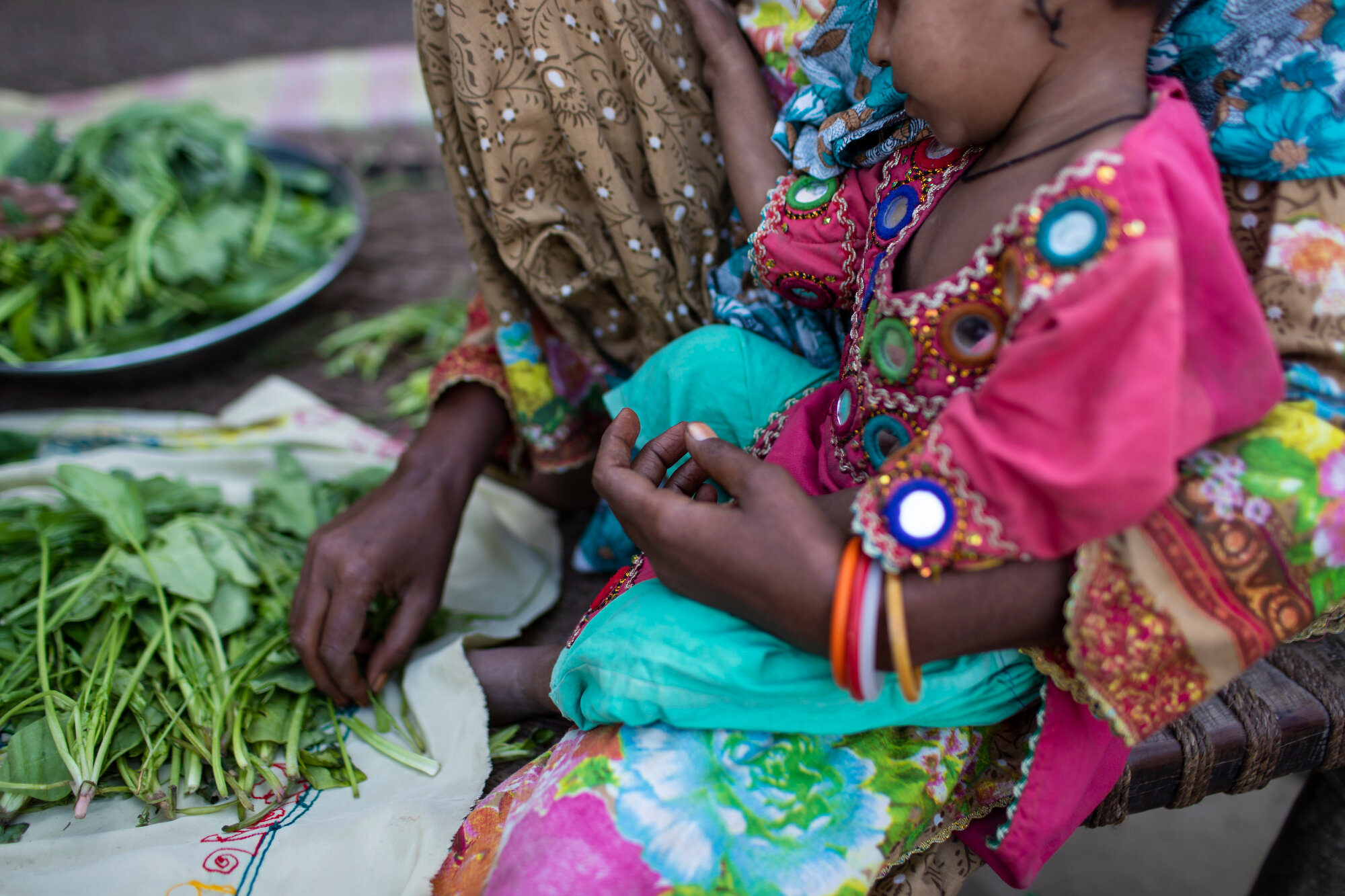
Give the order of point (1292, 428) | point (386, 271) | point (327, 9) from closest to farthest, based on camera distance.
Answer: point (1292, 428), point (386, 271), point (327, 9)

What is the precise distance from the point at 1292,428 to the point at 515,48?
107 cm

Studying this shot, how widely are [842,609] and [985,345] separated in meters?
0.31

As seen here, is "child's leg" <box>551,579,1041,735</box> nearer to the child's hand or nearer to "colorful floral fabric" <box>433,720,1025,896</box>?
"colorful floral fabric" <box>433,720,1025,896</box>

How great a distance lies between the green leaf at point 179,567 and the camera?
141 centimetres

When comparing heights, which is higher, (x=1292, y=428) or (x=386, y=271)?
(x=386, y=271)

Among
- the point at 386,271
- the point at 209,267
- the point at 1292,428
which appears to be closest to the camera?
the point at 1292,428

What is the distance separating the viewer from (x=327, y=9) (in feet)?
15.5

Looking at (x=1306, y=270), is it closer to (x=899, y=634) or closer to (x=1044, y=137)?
(x=1044, y=137)

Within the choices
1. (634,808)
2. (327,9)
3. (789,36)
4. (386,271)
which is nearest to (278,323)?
(386,271)

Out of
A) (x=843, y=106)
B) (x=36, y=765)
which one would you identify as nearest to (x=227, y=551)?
(x=36, y=765)

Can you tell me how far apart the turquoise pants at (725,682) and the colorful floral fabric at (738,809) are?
33mm

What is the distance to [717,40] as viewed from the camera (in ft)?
4.35

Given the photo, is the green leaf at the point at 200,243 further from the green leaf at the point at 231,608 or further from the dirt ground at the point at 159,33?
the dirt ground at the point at 159,33

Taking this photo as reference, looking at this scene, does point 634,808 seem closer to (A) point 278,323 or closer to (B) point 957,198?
(B) point 957,198
